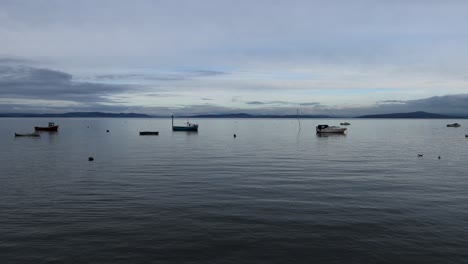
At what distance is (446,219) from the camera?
25.0m

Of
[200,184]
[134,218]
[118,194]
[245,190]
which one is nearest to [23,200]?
[118,194]

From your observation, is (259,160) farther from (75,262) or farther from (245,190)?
(75,262)

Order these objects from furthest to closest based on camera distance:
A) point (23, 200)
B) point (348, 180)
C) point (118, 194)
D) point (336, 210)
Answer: point (348, 180) < point (118, 194) < point (23, 200) < point (336, 210)

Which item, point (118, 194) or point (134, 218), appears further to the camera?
point (118, 194)

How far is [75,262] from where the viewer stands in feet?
58.4

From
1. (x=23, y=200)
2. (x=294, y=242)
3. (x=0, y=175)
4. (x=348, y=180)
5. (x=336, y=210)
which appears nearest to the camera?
(x=294, y=242)

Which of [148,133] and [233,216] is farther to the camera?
[148,133]

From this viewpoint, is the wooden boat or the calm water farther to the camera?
the wooden boat

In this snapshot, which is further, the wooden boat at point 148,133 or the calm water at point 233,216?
the wooden boat at point 148,133

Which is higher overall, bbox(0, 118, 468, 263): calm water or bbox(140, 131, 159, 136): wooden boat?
bbox(140, 131, 159, 136): wooden boat

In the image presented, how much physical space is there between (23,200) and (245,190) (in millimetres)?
18216

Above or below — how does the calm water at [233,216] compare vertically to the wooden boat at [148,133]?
below

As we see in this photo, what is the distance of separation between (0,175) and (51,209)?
21.4 metres

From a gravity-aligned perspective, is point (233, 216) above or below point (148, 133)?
below
